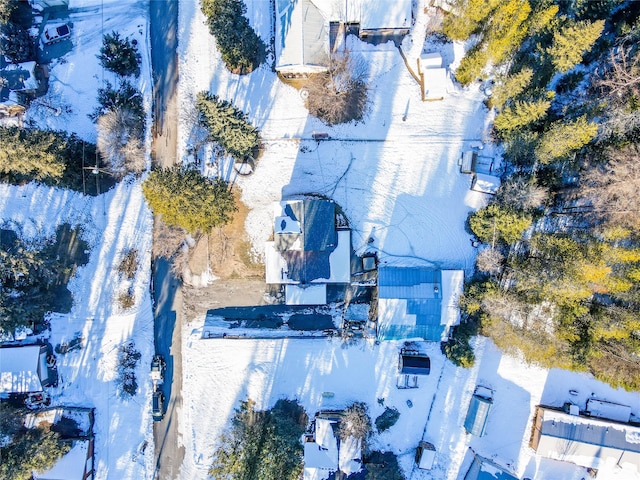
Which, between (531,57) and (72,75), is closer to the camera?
(531,57)

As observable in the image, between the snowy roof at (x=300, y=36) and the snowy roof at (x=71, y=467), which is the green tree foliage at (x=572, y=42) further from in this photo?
the snowy roof at (x=71, y=467)

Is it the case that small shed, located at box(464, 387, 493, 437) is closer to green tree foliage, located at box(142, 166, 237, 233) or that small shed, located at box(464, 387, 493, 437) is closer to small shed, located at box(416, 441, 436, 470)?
small shed, located at box(416, 441, 436, 470)

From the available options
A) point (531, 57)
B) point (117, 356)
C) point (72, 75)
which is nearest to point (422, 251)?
point (531, 57)

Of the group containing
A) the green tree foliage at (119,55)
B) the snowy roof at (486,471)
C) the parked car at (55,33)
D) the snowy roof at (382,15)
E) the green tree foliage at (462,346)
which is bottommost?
the snowy roof at (486,471)

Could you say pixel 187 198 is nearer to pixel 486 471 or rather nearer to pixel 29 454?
pixel 29 454

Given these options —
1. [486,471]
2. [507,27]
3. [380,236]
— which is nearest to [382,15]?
[507,27]

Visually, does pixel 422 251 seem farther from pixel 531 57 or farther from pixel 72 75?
pixel 72 75

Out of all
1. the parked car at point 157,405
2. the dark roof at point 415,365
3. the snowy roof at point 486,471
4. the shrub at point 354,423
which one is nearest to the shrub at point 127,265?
the parked car at point 157,405
